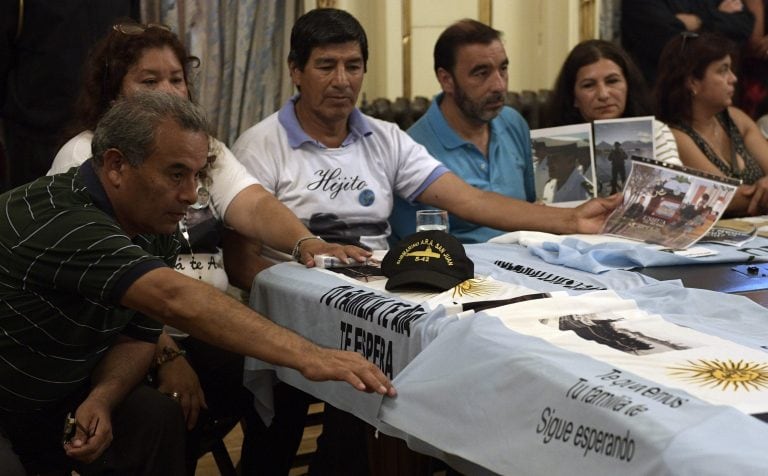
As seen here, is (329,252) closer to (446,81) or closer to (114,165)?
(114,165)

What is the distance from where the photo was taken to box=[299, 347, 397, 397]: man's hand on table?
187cm

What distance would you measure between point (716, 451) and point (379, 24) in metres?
4.14

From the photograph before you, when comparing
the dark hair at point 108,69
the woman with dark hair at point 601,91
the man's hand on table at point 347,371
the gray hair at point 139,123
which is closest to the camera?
the man's hand on table at point 347,371

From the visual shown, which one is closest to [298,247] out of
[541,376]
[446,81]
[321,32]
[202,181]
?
[202,181]

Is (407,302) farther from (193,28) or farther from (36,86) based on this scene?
(193,28)

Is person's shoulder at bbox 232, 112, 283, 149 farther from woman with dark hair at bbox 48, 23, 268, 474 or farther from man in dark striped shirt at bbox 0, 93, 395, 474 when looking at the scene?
man in dark striped shirt at bbox 0, 93, 395, 474

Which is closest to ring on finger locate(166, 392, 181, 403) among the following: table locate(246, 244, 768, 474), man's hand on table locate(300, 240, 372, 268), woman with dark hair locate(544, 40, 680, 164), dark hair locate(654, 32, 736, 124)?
table locate(246, 244, 768, 474)

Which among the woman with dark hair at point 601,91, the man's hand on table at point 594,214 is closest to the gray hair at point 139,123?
the man's hand on table at point 594,214

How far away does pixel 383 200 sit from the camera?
10.8ft

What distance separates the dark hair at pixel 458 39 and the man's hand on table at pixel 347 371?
7.27 ft

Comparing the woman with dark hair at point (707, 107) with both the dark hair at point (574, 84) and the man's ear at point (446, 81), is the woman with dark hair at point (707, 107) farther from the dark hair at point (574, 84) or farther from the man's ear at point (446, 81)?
the man's ear at point (446, 81)

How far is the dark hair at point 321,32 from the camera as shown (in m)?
3.31

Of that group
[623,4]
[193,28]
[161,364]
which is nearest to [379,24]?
[193,28]

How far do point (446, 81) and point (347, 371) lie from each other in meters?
2.24
